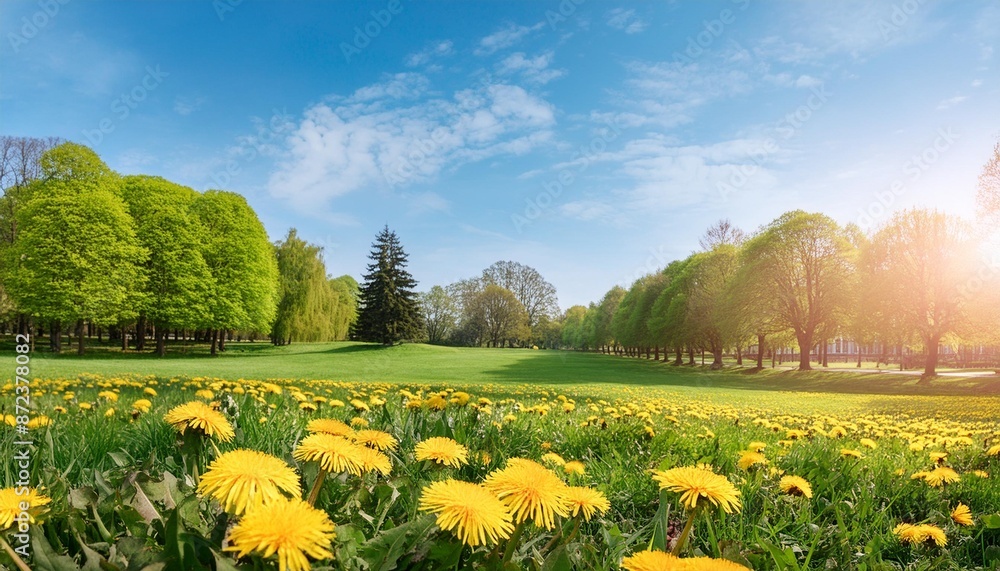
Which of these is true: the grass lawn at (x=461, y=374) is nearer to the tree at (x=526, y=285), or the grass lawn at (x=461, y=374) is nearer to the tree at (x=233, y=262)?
the tree at (x=233, y=262)

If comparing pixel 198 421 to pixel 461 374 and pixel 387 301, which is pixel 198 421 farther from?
pixel 387 301

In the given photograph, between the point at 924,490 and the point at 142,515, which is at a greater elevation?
the point at 142,515

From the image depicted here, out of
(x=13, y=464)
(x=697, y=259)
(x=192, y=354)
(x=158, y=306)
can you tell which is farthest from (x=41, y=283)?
(x=697, y=259)

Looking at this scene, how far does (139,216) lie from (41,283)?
679 cm

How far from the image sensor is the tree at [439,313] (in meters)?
71.5

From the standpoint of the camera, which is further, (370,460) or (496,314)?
(496,314)

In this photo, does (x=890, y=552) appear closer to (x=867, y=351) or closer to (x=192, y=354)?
(x=192, y=354)

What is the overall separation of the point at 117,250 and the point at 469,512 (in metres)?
33.7

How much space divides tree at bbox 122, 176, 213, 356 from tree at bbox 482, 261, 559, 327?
46.1 meters

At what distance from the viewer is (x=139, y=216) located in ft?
101

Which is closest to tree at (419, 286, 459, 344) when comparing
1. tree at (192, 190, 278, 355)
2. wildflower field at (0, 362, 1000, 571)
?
tree at (192, 190, 278, 355)

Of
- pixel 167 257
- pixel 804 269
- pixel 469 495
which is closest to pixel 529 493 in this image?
pixel 469 495

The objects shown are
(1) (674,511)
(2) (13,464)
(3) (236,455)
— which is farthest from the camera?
(1) (674,511)

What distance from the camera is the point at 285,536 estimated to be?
2.28 feet
